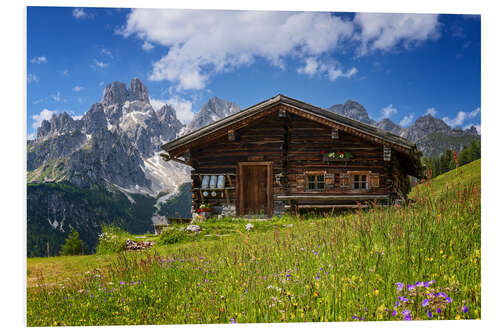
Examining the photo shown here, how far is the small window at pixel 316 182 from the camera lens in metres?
11.3

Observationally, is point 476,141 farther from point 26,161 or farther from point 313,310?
point 26,161

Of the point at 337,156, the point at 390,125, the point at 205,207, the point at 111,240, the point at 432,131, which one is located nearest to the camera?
the point at 111,240

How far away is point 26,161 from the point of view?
515 centimetres

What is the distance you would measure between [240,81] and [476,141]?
14.5ft

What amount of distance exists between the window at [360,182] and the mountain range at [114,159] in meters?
1.91

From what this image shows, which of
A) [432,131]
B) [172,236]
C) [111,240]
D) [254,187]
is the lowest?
[172,236]

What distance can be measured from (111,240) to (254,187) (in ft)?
17.5

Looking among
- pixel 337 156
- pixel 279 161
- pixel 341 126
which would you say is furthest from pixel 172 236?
pixel 341 126

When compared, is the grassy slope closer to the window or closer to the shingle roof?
the shingle roof

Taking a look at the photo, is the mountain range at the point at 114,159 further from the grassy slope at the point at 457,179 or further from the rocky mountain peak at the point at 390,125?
the grassy slope at the point at 457,179

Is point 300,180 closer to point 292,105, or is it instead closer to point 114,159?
point 292,105

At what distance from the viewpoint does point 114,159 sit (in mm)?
150750

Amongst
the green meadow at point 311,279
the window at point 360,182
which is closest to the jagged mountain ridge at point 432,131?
the green meadow at point 311,279

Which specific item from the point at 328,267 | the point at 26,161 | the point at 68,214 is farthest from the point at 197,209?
the point at 68,214
